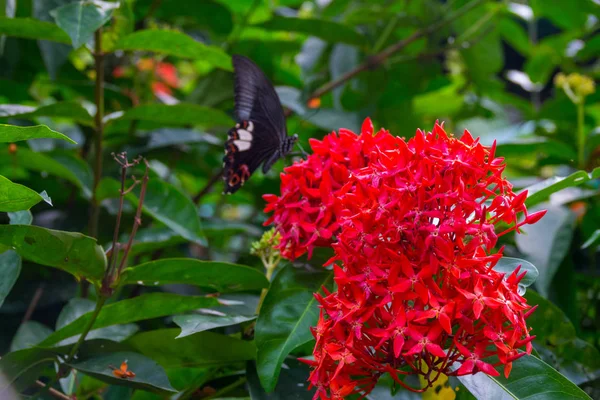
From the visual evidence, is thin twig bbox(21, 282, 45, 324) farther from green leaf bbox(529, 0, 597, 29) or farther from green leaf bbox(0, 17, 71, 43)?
green leaf bbox(529, 0, 597, 29)

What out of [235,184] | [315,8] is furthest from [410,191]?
[315,8]

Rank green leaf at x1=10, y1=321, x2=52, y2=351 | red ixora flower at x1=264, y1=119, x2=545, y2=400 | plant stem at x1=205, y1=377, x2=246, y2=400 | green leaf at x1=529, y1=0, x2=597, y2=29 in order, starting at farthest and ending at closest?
green leaf at x1=529, y1=0, x2=597, y2=29, green leaf at x1=10, y1=321, x2=52, y2=351, plant stem at x1=205, y1=377, x2=246, y2=400, red ixora flower at x1=264, y1=119, x2=545, y2=400

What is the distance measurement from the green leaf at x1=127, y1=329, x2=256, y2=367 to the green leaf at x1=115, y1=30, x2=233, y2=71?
0.67 meters

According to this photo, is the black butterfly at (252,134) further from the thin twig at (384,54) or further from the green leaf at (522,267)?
the green leaf at (522,267)

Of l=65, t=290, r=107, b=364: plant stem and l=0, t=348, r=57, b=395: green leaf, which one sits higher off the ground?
l=65, t=290, r=107, b=364: plant stem

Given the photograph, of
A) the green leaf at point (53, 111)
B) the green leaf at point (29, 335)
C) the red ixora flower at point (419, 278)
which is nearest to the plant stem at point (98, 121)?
the green leaf at point (53, 111)

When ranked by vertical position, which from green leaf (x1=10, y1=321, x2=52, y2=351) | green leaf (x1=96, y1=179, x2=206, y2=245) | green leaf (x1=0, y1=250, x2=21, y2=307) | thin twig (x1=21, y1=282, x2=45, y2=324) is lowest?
thin twig (x1=21, y1=282, x2=45, y2=324)

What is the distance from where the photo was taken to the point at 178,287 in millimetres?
1856

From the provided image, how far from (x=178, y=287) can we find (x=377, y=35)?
1.13 meters

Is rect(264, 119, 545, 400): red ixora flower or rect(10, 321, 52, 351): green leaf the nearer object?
rect(264, 119, 545, 400): red ixora flower

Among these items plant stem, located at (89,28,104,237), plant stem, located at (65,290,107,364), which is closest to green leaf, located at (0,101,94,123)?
plant stem, located at (89,28,104,237)

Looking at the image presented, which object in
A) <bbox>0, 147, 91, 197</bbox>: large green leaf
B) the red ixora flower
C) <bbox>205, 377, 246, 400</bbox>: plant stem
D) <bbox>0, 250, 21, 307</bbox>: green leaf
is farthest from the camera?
<bbox>0, 147, 91, 197</bbox>: large green leaf

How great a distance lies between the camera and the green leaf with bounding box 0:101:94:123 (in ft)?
4.94

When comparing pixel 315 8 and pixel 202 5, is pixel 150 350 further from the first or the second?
pixel 315 8
